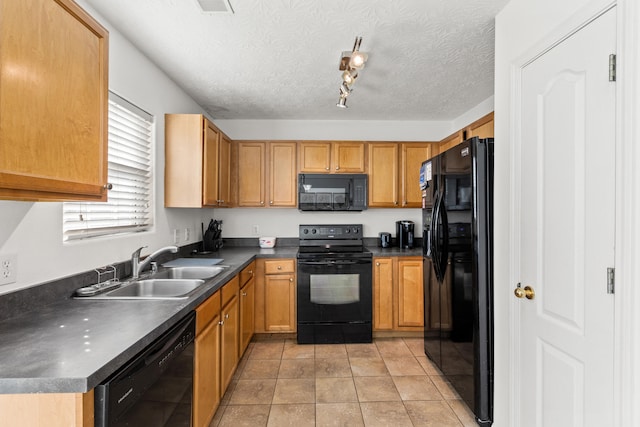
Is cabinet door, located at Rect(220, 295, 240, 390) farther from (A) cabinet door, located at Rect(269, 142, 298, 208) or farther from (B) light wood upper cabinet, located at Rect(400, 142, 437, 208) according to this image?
(B) light wood upper cabinet, located at Rect(400, 142, 437, 208)

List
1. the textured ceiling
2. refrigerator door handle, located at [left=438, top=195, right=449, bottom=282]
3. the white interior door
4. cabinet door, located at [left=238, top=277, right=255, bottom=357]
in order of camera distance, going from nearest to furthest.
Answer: the white interior door, the textured ceiling, refrigerator door handle, located at [left=438, top=195, right=449, bottom=282], cabinet door, located at [left=238, top=277, right=255, bottom=357]

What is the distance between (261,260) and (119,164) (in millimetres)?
1626

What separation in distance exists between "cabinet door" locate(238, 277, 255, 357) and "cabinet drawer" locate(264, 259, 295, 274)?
20 centimetres

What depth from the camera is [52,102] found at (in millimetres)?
1064

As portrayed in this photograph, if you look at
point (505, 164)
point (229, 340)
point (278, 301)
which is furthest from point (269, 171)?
point (505, 164)

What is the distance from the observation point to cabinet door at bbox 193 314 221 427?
1.63 metres

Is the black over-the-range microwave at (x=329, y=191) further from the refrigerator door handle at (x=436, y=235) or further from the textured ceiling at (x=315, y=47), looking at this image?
→ the refrigerator door handle at (x=436, y=235)

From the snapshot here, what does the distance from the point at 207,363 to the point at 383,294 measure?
1998mm

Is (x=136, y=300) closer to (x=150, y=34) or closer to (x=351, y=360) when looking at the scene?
(x=150, y=34)

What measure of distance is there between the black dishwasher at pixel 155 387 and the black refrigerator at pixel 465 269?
1.66 meters

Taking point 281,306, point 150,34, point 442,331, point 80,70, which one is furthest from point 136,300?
point 442,331

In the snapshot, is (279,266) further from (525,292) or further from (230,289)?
(525,292)

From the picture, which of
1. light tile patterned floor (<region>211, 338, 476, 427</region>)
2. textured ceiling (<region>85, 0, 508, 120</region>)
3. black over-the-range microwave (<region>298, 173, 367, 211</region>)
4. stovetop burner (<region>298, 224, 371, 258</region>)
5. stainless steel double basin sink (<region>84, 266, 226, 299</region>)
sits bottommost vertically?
light tile patterned floor (<region>211, 338, 476, 427</region>)

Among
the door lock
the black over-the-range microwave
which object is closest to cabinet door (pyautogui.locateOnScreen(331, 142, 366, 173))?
the black over-the-range microwave
